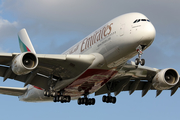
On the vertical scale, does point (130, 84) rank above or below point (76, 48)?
below

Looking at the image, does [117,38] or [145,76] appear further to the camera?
[145,76]

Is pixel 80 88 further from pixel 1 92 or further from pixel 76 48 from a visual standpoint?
pixel 1 92

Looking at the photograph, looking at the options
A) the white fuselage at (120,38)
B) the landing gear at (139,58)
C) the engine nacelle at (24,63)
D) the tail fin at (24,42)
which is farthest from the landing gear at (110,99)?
the engine nacelle at (24,63)

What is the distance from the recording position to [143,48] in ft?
71.8

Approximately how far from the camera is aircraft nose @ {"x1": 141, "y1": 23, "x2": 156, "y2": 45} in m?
21.1

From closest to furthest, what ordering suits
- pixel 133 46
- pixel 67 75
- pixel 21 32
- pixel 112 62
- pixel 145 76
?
pixel 133 46 < pixel 112 62 < pixel 67 75 < pixel 145 76 < pixel 21 32

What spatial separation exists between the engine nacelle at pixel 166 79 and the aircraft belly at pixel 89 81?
5.64m

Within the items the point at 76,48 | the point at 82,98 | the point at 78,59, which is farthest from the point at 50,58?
the point at 82,98

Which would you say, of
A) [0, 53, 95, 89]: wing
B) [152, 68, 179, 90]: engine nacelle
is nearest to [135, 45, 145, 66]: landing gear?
[0, 53, 95, 89]: wing

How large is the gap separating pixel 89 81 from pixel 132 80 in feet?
24.0

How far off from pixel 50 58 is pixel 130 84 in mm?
11199

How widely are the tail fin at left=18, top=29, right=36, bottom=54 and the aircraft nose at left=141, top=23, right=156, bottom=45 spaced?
17116 mm

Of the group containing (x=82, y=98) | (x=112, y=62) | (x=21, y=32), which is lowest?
(x=82, y=98)

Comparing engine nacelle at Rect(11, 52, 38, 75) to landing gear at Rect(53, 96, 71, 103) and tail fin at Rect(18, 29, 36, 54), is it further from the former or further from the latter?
tail fin at Rect(18, 29, 36, 54)
